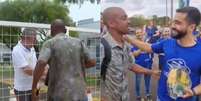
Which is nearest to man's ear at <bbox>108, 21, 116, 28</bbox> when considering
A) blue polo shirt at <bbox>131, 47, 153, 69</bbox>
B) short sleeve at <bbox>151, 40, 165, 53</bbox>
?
short sleeve at <bbox>151, 40, 165, 53</bbox>

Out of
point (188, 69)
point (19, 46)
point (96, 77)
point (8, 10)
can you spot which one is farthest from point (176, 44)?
point (8, 10)

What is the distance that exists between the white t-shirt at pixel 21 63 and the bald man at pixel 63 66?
906mm

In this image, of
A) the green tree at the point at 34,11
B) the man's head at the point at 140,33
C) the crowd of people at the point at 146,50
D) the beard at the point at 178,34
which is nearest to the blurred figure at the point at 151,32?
the man's head at the point at 140,33

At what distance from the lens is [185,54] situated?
3916 mm

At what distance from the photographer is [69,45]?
4.96m

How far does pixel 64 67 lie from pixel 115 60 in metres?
1.11

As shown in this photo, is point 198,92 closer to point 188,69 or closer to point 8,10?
point 188,69

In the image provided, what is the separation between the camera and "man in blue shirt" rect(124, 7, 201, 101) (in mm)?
3887

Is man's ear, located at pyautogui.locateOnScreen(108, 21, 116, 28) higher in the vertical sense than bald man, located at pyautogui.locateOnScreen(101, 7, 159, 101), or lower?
higher

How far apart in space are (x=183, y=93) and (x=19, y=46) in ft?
9.19

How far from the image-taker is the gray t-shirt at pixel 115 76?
3.96 meters

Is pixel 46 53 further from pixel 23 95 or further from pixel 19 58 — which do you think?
pixel 23 95

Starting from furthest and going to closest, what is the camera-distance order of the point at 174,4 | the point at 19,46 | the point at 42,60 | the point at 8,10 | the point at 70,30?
1. the point at 8,10
2. the point at 70,30
3. the point at 174,4
4. the point at 19,46
5. the point at 42,60

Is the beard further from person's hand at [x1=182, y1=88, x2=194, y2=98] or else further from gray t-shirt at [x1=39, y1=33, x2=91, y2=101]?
gray t-shirt at [x1=39, y1=33, x2=91, y2=101]
